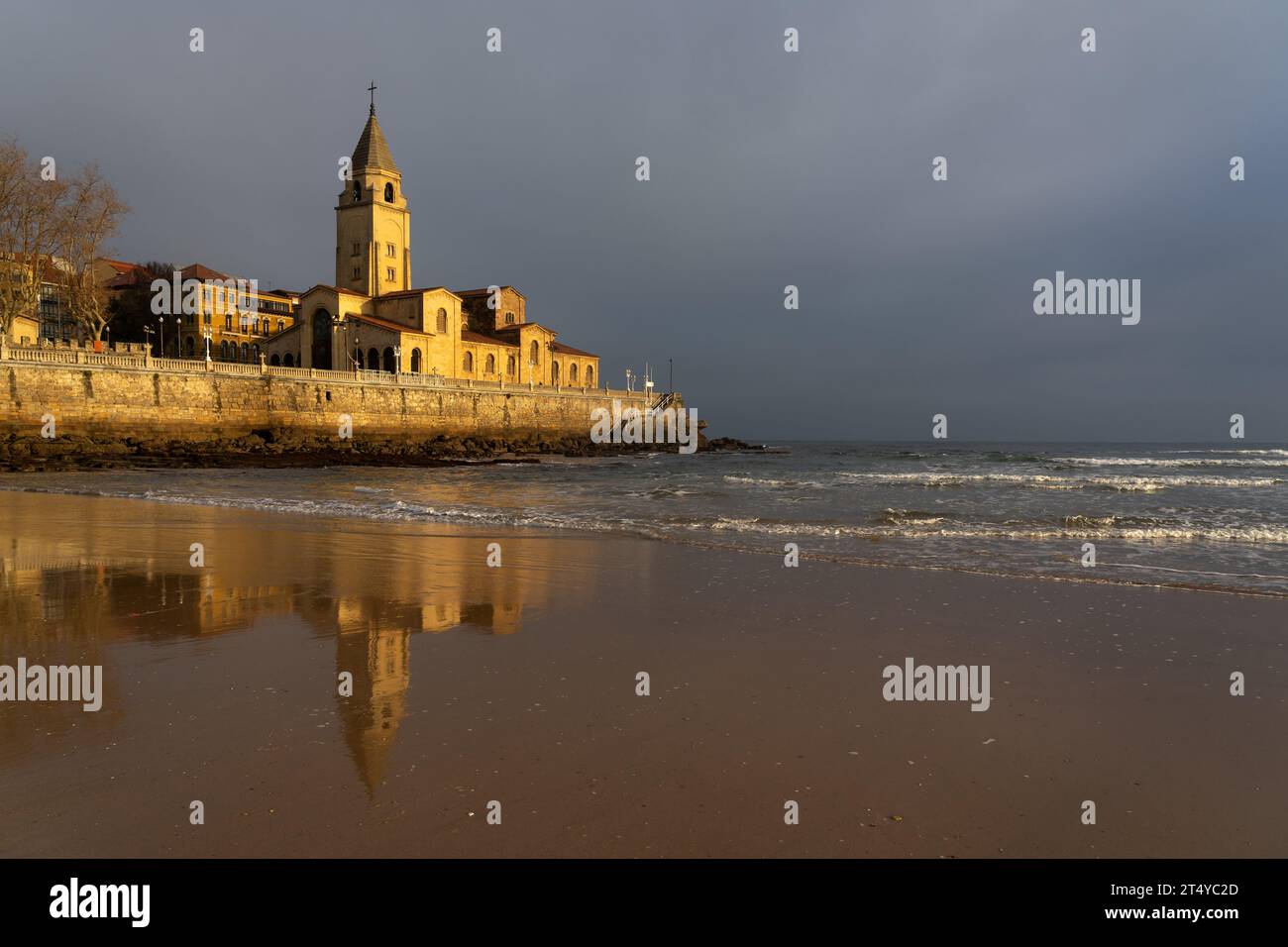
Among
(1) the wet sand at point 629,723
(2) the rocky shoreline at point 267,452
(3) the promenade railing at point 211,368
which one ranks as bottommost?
(1) the wet sand at point 629,723

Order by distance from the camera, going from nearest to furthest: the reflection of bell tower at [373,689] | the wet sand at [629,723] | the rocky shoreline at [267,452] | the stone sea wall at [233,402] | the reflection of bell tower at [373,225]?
the wet sand at [629,723] < the reflection of bell tower at [373,689] < the rocky shoreline at [267,452] < the stone sea wall at [233,402] < the reflection of bell tower at [373,225]

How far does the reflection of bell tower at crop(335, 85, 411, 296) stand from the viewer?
66.3m

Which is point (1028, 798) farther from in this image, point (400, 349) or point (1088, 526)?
point (400, 349)

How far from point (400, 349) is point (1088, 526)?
52.1 m

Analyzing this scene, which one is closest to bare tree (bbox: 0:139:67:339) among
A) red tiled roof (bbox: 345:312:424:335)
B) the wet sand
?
red tiled roof (bbox: 345:312:424:335)

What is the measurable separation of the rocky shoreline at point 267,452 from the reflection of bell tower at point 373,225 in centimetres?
1997

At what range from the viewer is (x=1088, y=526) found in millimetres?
15070

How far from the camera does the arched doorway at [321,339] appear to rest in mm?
60219

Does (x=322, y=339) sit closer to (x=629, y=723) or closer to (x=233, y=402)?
(x=233, y=402)

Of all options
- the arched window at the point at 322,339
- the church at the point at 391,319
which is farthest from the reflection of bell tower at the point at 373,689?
the arched window at the point at 322,339

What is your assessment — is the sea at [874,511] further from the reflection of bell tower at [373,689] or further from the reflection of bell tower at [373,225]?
the reflection of bell tower at [373,225]

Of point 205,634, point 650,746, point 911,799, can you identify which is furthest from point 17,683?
point 911,799

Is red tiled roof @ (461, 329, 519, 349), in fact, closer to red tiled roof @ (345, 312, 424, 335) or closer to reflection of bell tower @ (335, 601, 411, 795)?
red tiled roof @ (345, 312, 424, 335)

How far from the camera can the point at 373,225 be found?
6594cm
